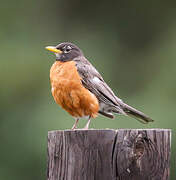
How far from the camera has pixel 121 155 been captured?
411cm

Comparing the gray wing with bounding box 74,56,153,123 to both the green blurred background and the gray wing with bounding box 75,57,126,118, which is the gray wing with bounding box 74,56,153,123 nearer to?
the gray wing with bounding box 75,57,126,118

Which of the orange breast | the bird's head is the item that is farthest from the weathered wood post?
the bird's head

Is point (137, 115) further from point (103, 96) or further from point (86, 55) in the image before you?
point (86, 55)

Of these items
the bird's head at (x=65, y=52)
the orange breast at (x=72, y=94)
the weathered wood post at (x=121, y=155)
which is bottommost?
the weathered wood post at (x=121, y=155)

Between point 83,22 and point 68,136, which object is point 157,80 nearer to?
point 83,22

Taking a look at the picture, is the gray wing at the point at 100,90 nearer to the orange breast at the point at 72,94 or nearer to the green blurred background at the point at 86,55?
the orange breast at the point at 72,94

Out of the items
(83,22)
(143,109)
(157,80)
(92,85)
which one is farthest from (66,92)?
(83,22)

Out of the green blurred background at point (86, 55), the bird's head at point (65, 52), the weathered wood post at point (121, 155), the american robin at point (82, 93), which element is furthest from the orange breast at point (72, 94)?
the weathered wood post at point (121, 155)

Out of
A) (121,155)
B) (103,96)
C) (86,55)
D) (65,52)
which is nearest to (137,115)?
(103,96)

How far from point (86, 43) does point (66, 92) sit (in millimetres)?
6627

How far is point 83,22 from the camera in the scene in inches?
594

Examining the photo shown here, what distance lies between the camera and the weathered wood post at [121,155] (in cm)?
410

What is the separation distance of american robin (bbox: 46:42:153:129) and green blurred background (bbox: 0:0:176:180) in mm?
1751

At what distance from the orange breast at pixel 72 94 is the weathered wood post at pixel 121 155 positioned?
7.39 ft
